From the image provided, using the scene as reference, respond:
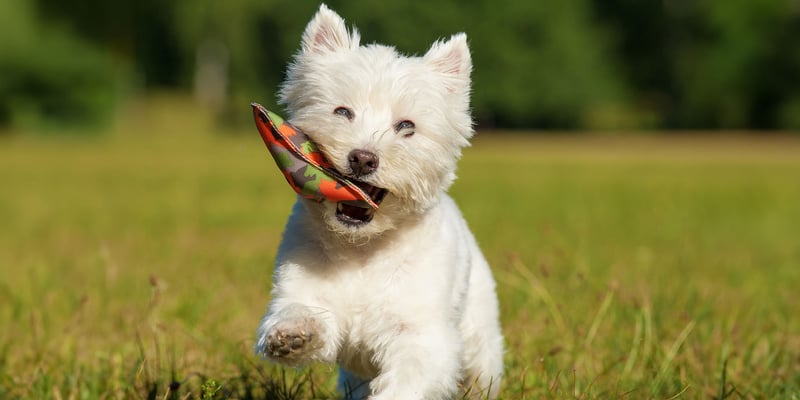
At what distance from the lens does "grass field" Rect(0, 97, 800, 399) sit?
432cm

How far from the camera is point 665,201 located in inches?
628

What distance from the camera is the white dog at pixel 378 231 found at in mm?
3447

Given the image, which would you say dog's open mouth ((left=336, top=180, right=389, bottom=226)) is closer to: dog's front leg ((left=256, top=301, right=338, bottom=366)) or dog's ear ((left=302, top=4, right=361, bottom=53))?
dog's front leg ((left=256, top=301, right=338, bottom=366))

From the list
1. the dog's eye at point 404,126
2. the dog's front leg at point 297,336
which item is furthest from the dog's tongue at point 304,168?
the dog's front leg at point 297,336

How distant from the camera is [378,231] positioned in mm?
3584

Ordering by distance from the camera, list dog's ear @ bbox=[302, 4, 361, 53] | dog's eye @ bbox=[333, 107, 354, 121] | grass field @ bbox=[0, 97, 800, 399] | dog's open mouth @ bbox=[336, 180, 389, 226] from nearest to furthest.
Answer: dog's open mouth @ bbox=[336, 180, 389, 226] → dog's eye @ bbox=[333, 107, 354, 121] → dog's ear @ bbox=[302, 4, 361, 53] → grass field @ bbox=[0, 97, 800, 399]

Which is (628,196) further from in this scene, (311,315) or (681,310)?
(311,315)

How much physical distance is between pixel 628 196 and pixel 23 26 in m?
30.8

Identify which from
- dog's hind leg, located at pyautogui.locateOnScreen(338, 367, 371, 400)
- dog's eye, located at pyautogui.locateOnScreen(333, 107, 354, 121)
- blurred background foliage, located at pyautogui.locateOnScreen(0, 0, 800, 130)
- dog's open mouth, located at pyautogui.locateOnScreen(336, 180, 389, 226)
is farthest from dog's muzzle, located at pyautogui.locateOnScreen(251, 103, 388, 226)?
blurred background foliage, located at pyautogui.locateOnScreen(0, 0, 800, 130)

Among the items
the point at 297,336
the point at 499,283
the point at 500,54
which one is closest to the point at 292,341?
the point at 297,336

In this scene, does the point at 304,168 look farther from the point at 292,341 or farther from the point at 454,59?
the point at 454,59

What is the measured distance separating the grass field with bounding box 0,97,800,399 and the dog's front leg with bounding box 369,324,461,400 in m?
0.42

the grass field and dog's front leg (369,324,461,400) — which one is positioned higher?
dog's front leg (369,324,461,400)

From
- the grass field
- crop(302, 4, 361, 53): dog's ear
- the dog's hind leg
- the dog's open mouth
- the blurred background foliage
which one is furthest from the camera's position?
the blurred background foliage
